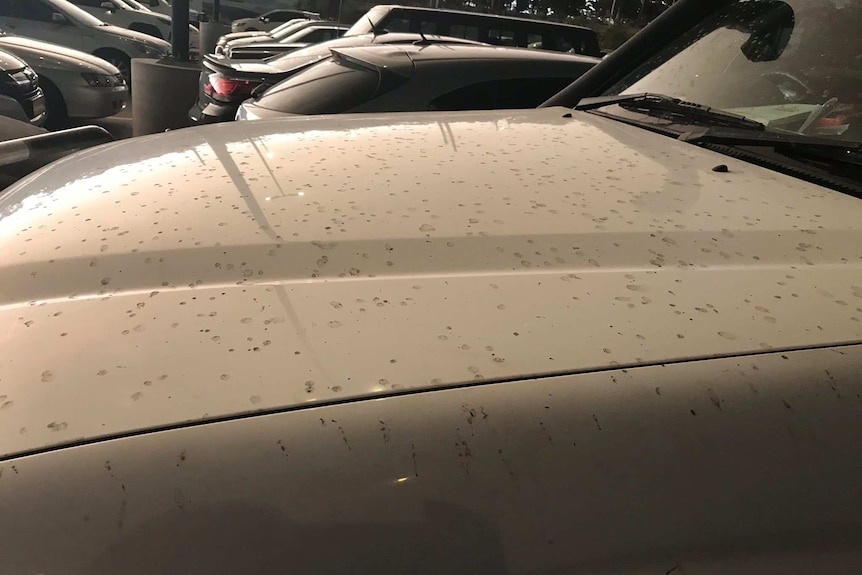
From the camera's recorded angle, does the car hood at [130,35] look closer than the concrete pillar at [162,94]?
No

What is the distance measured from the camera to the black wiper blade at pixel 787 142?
183 centimetres

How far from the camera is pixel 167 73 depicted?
7602mm

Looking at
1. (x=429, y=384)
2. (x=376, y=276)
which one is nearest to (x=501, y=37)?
(x=376, y=276)

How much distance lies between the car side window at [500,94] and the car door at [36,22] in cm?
843

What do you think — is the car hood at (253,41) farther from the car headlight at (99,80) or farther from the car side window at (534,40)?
the car side window at (534,40)

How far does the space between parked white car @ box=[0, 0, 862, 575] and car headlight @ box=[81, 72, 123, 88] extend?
25.5 feet

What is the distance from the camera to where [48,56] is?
8336mm

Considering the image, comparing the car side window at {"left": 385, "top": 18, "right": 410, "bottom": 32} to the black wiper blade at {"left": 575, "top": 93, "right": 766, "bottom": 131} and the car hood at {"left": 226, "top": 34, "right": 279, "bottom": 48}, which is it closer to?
the car hood at {"left": 226, "top": 34, "right": 279, "bottom": 48}

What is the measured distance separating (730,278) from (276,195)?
3.09 ft

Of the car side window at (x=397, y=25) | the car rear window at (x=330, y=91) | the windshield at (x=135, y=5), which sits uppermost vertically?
the car side window at (x=397, y=25)

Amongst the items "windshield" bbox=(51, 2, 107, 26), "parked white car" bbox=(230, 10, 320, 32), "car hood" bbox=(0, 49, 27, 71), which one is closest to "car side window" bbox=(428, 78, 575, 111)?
"car hood" bbox=(0, 49, 27, 71)

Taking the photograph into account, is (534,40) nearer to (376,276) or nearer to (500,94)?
(500,94)

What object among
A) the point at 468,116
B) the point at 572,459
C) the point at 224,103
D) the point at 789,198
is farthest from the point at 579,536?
the point at 224,103

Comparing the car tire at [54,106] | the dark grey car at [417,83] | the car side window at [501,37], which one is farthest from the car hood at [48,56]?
the dark grey car at [417,83]
